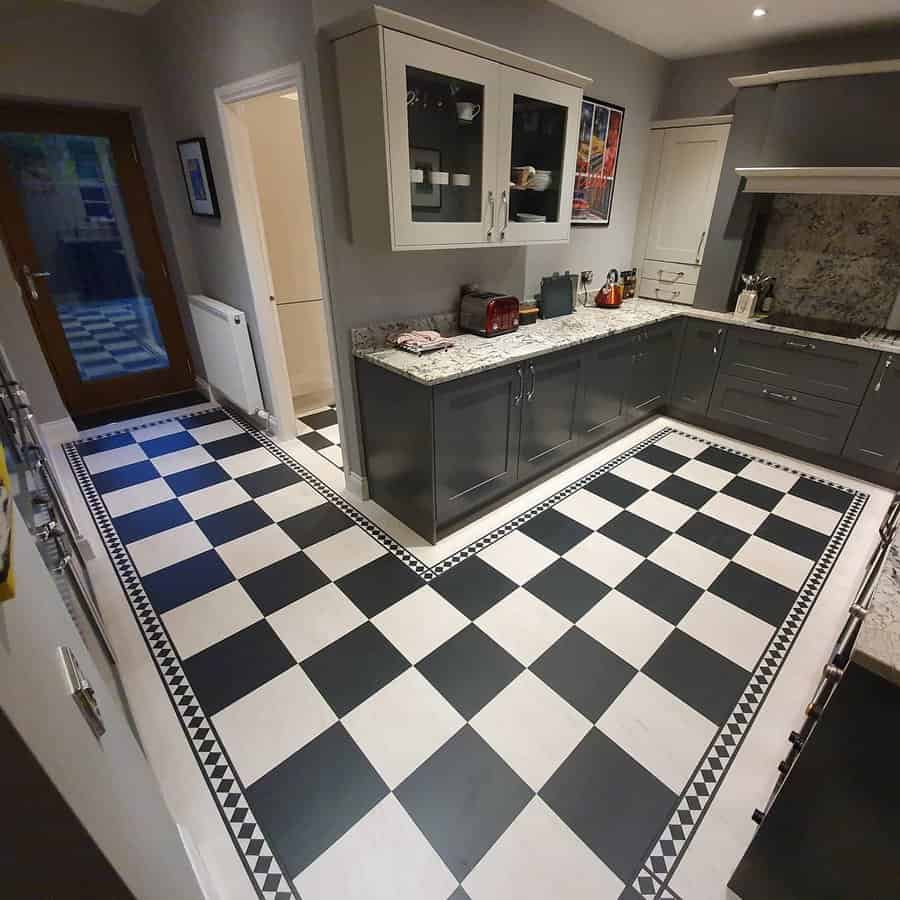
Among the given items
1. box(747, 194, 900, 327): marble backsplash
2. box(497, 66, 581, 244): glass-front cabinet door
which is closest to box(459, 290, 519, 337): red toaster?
box(497, 66, 581, 244): glass-front cabinet door

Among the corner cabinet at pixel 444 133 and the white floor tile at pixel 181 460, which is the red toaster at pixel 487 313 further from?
the white floor tile at pixel 181 460

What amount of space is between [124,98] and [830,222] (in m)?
4.41

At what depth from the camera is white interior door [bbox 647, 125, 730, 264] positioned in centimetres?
320

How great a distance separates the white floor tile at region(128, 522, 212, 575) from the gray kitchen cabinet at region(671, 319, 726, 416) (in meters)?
3.16

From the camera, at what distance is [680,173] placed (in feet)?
11.1

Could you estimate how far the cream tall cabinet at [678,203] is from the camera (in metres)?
3.22

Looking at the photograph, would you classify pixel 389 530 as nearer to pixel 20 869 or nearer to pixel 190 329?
pixel 20 869

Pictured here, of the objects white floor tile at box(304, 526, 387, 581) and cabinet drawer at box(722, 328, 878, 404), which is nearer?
white floor tile at box(304, 526, 387, 581)

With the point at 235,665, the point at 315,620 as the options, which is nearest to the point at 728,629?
the point at 315,620

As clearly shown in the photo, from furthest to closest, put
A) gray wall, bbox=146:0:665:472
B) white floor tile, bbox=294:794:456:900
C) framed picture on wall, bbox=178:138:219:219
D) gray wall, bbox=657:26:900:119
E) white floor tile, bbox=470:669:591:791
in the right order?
1. framed picture on wall, bbox=178:138:219:219
2. gray wall, bbox=657:26:900:119
3. gray wall, bbox=146:0:665:472
4. white floor tile, bbox=470:669:591:791
5. white floor tile, bbox=294:794:456:900

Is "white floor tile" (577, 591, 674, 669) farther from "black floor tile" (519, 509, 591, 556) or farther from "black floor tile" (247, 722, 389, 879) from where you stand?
"black floor tile" (247, 722, 389, 879)

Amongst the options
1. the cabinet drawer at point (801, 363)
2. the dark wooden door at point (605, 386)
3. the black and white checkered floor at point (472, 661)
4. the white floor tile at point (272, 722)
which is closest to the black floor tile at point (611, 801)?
the black and white checkered floor at point (472, 661)

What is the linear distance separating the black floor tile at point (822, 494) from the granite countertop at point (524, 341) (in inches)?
31.5

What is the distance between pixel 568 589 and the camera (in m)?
2.11
